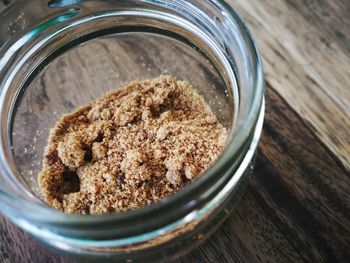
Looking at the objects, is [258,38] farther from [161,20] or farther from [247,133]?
[247,133]

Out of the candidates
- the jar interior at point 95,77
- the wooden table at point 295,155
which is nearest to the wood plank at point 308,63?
the wooden table at point 295,155

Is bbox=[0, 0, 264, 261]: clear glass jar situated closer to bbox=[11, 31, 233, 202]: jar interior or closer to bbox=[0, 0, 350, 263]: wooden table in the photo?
bbox=[11, 31, 233, 202]: jar interior

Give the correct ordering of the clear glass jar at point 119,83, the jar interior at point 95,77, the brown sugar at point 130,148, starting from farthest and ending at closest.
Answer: the jar interior at point 95,77 < the brown sugar at point 130,148 < the clear glass jar at point 119,83

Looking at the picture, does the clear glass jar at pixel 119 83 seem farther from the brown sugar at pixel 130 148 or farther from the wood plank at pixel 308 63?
the wood plank at pixel 308 63

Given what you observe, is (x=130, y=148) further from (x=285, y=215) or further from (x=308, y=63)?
(x=308, y=63)

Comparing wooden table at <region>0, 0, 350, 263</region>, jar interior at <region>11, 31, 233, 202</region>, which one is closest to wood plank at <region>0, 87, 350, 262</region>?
wooden table at <region>0, 0, 350, 263</region>

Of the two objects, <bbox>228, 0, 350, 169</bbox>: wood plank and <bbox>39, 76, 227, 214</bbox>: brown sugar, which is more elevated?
<bbox>228, 0, 350, 169</bbox>: wood plank

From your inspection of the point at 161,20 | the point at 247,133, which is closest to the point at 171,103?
the point at 161,20
